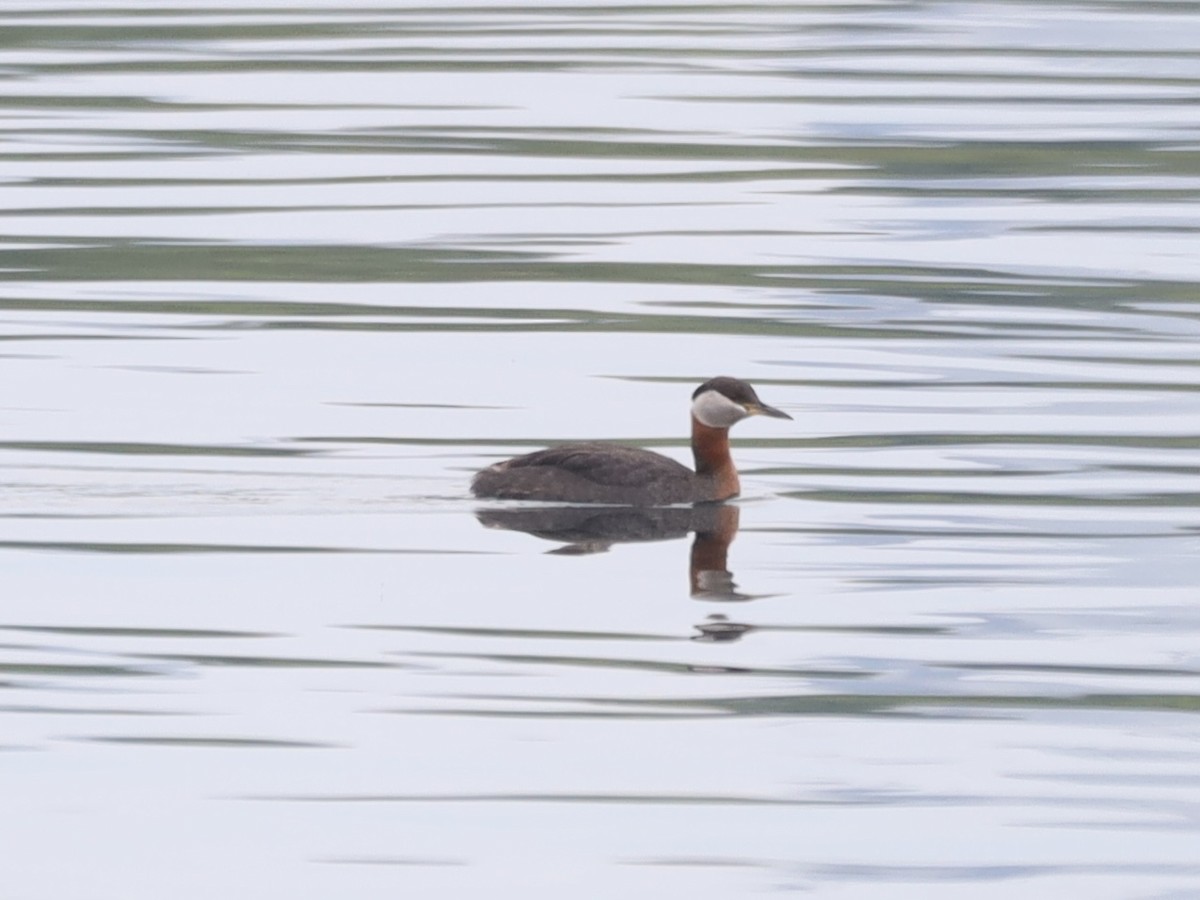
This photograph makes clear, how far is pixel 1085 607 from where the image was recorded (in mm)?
10328

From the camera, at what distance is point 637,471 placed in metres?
12.3

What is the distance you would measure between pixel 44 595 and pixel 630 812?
3.09 meters

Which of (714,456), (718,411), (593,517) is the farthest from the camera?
(718,411)

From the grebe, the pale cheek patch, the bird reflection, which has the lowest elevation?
the bird reflection

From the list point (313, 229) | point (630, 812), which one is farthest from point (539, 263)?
point (630, 812)

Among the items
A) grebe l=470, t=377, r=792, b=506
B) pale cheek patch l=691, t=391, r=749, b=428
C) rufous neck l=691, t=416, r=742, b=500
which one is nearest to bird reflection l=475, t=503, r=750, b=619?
grebe l=470, t=377, r=792, b=506

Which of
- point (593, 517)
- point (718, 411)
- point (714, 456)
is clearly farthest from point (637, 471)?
point (718, 411)

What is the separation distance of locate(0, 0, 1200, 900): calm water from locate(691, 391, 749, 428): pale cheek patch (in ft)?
1.06

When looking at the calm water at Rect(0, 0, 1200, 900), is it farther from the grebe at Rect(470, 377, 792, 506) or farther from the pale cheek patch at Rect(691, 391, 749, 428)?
the pale cheek patch at Rect(691, 391, 749, 428)

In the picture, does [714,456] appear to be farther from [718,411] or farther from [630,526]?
[630,526]

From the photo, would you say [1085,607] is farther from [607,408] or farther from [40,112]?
[40,112]

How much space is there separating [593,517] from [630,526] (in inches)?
8.3

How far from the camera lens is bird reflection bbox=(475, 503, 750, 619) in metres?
11.5

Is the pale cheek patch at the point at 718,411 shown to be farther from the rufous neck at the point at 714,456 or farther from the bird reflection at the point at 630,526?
the bird reflection at the point at 630,526
